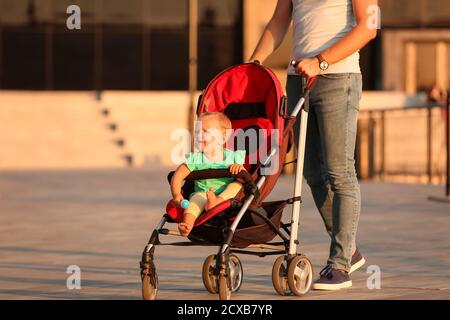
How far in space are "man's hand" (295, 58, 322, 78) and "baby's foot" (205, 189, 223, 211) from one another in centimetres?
87

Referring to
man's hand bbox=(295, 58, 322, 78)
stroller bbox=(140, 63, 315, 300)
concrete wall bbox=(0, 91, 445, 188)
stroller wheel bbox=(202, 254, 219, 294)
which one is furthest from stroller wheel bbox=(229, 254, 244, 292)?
concrete wall bbox=(0, 91, 445, 188)

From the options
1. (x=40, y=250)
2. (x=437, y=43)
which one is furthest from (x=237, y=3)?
(x=40, y=250)

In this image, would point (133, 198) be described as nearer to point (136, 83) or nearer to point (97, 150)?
point (97, 150)

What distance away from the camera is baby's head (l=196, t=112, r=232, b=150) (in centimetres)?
823

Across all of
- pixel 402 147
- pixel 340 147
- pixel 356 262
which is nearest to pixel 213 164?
pixel 340 147

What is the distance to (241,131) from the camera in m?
8.52

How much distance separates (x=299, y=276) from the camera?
8.23 m

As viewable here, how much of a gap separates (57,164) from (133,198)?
14.6 m

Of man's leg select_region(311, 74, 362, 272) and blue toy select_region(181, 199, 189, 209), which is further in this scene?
man's leg select_region(311, 74, 362, 272)

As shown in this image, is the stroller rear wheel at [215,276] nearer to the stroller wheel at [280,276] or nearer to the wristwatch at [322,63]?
the stroller wheel at [280,276]

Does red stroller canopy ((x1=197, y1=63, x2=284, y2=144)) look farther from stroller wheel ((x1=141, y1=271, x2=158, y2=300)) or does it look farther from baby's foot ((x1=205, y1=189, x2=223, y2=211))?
stroller wheel ((x1=141, y1=271, x2=158, y2=300))

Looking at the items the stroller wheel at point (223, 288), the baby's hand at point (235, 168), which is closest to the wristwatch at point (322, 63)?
the baby's hand at point (235, 168)

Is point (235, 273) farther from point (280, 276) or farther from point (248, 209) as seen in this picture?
point (248, 209)

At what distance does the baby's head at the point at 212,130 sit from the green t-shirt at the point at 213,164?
64 mm
